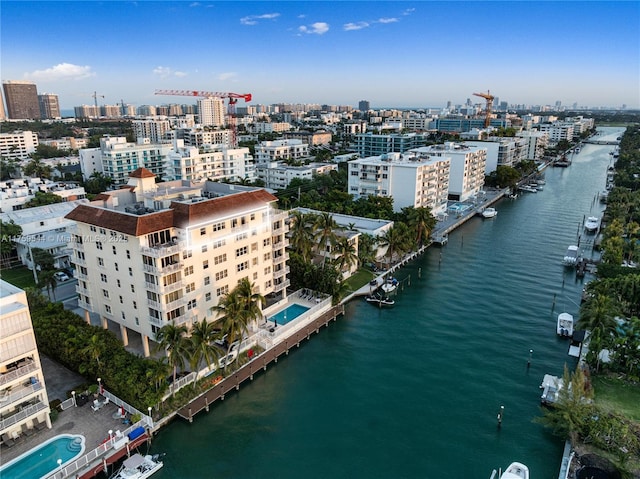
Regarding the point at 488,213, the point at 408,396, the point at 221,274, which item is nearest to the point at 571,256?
the point at 488,213

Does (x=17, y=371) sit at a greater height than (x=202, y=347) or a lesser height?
greater

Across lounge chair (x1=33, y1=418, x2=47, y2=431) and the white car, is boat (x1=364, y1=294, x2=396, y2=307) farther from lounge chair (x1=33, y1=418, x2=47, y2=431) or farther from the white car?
the white car

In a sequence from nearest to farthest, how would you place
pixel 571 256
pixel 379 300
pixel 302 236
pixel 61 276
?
1. pixel 379 300
2. pixel 302 236
3. pixel 61 276
4. pixel 571 256

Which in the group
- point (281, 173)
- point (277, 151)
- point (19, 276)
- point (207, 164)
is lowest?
point (19, 276)

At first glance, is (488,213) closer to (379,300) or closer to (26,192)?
(379,300)

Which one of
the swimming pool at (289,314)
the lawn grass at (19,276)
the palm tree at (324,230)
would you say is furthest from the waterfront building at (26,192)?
the swimming pool at (289,314)

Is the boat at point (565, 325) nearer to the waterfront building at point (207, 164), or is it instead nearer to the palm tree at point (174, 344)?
the palm tree at point (174, 344)

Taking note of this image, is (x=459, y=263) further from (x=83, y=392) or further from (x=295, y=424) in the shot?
(x=83, y=392)
